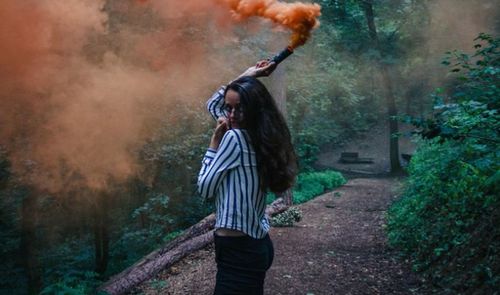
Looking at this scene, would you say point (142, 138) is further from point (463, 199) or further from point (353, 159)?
point (353, 159)

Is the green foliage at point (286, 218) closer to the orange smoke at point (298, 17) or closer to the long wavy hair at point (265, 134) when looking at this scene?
the orange smoke at point (298, 17)

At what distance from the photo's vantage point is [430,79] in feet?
92.0

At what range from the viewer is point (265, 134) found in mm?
2633

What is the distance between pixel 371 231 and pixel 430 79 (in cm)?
2188

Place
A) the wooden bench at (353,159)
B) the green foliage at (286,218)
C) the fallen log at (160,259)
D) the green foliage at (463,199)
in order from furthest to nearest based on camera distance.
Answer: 1. the wooden bench at (353,159)
2. the green foliage at (286,218)
3. the fallen log at (160,259)
4. the green foliage at (463,199)

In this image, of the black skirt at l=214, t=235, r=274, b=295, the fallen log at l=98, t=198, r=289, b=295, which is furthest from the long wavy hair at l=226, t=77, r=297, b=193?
the fallen log at l=98, t=198, r=289, b=295

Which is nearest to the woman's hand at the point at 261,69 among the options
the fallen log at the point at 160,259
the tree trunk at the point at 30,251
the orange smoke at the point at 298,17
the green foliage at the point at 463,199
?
the orange smoke at the point at 298,17

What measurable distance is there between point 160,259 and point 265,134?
582 centimetres

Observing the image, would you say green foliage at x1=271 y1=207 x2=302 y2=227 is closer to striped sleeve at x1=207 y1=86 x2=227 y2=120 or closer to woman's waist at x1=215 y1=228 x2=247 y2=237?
striped sleeve at x1=207 y1=86 x2=227 y2=120

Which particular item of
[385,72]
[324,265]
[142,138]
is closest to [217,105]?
[324,265]

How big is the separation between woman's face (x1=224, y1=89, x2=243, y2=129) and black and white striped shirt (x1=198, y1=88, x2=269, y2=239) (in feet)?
0.26

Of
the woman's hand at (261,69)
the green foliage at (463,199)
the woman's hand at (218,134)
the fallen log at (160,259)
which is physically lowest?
the fallen log at (160,259)

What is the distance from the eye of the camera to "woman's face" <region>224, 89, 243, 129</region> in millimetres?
2680

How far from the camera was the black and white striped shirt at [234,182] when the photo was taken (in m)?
2.58
